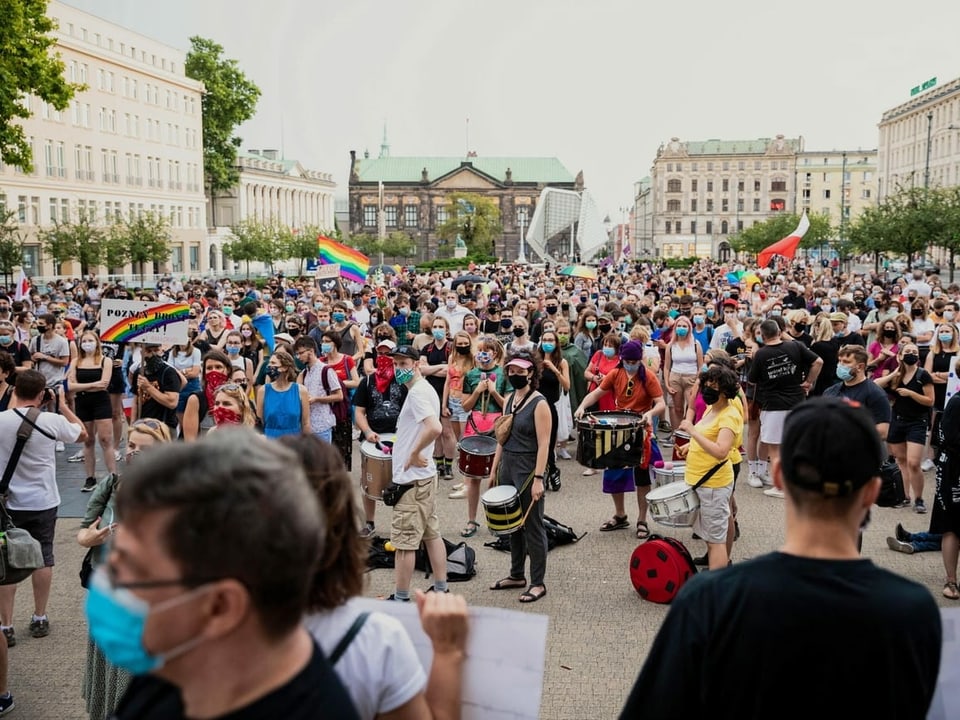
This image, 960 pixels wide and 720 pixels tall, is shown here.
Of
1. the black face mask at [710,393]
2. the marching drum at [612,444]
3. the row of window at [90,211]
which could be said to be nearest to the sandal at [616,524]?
the marching drum at [612,444]

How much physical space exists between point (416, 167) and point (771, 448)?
473ft

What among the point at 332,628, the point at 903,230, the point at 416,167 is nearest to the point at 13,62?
the point at 332,628

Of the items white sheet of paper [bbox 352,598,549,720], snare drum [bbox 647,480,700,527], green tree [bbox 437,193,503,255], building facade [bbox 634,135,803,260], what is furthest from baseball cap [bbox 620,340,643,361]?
building facade [bbox 634,135,803,260]

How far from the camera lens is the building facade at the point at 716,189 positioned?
15150 cm

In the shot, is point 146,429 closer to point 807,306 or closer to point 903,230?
point 807,306

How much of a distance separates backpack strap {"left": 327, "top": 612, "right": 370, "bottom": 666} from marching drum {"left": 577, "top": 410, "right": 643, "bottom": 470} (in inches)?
245

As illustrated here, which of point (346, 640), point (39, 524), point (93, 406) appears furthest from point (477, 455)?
point (346, 640)

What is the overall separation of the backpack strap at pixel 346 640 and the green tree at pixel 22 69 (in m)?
25.7

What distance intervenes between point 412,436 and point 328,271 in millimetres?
16662

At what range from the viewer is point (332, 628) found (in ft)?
8.01

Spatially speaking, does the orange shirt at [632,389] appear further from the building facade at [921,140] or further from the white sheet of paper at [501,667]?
the building facade at [921,140]

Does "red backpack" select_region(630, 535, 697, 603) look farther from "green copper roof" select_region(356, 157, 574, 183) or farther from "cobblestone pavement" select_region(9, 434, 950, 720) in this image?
"green copper roof" select_region(356, 157, 574, 183)

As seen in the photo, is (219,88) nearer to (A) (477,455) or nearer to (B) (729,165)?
(A) (477,455)

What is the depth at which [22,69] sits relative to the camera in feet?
83.6
